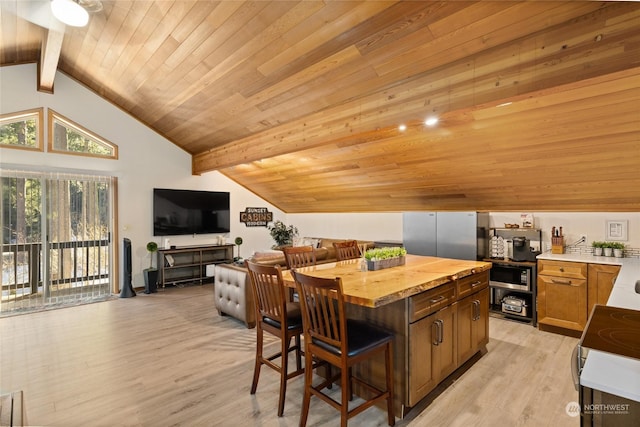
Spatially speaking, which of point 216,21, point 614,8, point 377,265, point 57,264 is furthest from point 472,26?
point 57,264

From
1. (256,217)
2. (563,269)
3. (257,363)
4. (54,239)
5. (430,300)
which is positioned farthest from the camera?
(256,217)

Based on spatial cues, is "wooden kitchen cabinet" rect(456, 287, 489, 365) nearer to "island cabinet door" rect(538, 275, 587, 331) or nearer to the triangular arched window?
"island cabinet door" rect(538, 275, 587, 331)

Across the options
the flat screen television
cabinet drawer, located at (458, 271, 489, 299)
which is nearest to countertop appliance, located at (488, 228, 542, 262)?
cabinet drawer, located at (458, 271, 489, 299)

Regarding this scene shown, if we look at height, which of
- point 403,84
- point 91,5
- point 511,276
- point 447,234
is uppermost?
point 91,5

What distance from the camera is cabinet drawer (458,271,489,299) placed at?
9.04ft

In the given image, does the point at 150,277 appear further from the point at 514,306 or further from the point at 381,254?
the point at 514,306

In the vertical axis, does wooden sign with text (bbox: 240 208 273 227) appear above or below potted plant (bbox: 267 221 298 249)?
above

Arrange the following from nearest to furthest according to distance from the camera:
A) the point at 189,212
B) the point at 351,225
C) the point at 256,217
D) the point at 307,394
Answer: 1. the point at 307,394
2. the point at 189,212
3. the point at 351,225
4. the point at 256,217

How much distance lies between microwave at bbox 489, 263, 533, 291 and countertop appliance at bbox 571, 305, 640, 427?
307 centimetres

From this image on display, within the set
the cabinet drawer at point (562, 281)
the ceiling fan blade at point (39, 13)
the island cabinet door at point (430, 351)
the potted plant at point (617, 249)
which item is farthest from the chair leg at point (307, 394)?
the ceiling fan blade at point (39, 13)

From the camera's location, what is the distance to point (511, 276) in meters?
4.35

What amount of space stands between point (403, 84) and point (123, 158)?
5.52 meters

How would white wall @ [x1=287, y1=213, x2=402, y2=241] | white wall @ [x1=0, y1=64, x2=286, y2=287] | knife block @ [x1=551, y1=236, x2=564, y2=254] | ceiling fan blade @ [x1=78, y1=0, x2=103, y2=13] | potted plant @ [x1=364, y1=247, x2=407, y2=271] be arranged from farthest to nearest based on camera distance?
white wall @ [x1=287, y1=213, x2=402, y2=241] → white wall @ [x1=0, y1=64, x2=286, y2=287] → knife block @ [x1=551, y1=236, x2=564, y2=254] → ceiling fan blade @ [x1=78, y1=0, x2=103, y2=13] → potted plant @ [x1=364, y1=247, x2=407, y2=271]

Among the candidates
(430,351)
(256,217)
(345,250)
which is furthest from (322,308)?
(256,217)
